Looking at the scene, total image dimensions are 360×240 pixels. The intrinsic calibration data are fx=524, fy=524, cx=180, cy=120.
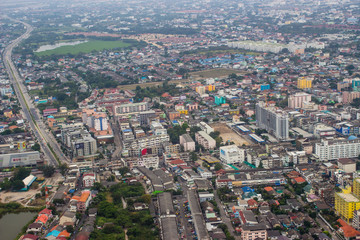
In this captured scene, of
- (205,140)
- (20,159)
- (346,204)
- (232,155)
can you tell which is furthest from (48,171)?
(346,204)

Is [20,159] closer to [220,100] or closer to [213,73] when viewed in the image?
[220,100]

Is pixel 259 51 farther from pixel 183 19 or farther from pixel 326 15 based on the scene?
pixel 183 19

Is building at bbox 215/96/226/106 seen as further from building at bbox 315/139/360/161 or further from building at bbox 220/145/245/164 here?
building at bbox 315/139/360/161

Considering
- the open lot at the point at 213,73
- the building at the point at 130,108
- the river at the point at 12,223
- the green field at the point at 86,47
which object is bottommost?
the green field at the point at 86,47

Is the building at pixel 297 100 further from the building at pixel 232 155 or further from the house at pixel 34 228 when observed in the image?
the house at pixel 34 228

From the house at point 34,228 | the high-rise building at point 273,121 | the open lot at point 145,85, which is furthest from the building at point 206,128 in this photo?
the open lot at point 145,85
